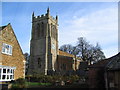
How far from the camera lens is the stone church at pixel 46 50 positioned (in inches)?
2089

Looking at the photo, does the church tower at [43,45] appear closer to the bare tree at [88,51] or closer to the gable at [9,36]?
the bare tree at [88,51]

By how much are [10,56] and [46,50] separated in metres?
33.9

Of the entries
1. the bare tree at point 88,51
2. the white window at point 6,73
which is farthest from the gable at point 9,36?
the bare tree at point 88,51

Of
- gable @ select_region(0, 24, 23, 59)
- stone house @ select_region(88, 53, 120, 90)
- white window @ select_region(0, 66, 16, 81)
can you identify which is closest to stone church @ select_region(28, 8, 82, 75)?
gable @ select_region(0, 24, 23, 59)

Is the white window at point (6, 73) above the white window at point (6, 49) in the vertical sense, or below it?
below

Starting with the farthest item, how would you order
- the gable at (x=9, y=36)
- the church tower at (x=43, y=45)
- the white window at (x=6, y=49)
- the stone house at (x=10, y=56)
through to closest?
the church tower at (x=43, y=45)
the gable at (x=9, y=36)
the white window at (x=6, y=49)
the stone house at (x=10, y=56)

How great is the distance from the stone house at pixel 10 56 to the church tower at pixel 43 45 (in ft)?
97.2

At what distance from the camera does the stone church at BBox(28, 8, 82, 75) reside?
53.1 metres

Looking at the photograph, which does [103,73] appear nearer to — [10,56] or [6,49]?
[10,56]

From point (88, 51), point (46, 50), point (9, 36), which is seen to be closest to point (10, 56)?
point (9, 36)

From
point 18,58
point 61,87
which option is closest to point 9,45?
point 18,58

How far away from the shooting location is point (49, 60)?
174ft

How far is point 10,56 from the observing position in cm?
2002

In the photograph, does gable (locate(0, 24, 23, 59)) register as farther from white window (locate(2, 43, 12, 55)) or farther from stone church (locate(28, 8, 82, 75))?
stone church (locate(28, 8, 82, 75))
